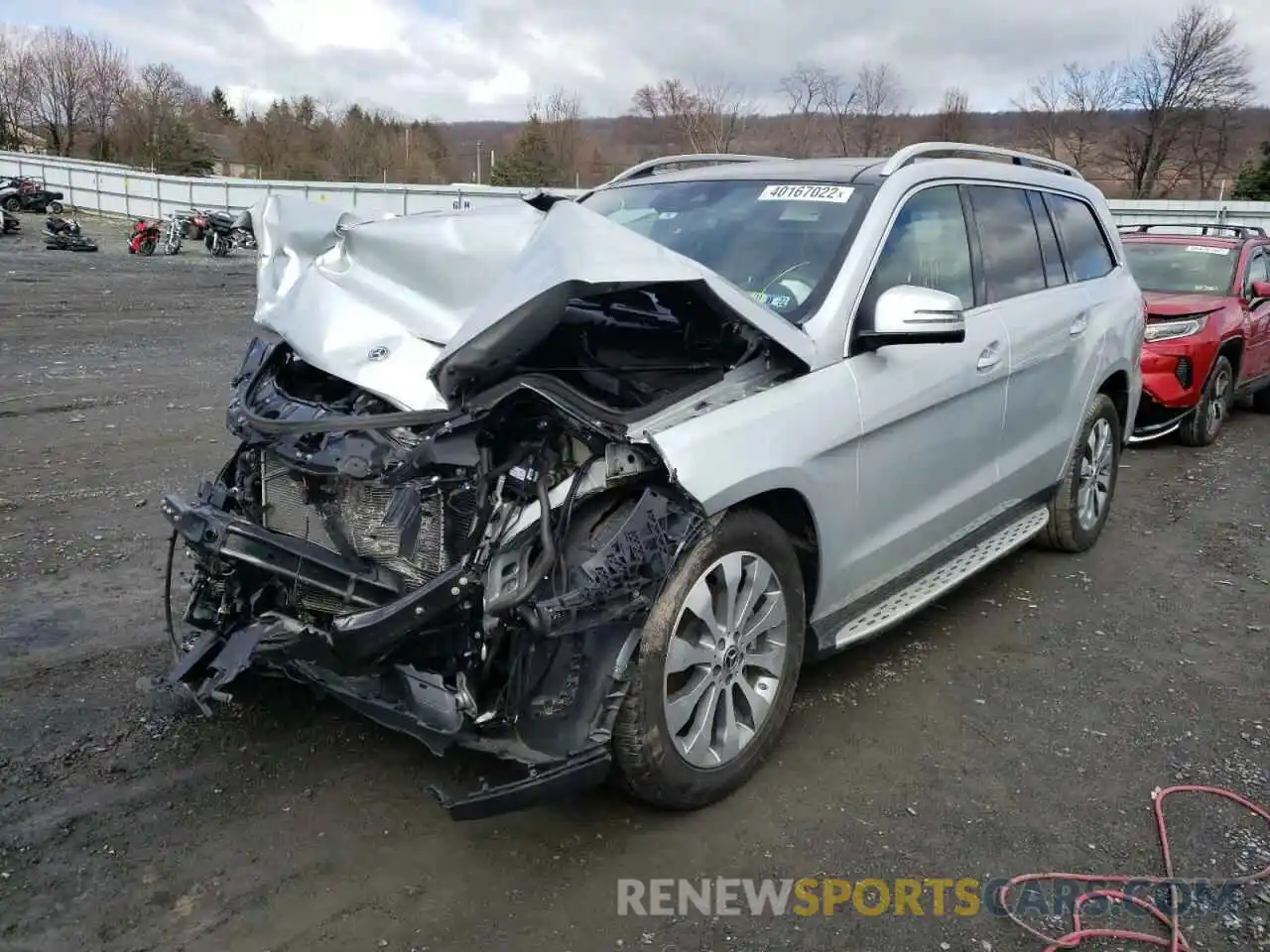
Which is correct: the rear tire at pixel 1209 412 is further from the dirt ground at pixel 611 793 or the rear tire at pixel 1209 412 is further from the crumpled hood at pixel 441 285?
the crumpled hood at pixel 441 285

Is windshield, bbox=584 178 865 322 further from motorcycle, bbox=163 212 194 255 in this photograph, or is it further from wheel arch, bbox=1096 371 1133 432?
motorcycle, bbox=163 212 194 255

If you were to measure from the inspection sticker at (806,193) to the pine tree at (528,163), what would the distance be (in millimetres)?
55428

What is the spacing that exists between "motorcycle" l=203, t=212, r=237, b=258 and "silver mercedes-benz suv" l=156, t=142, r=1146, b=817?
88.9 feet

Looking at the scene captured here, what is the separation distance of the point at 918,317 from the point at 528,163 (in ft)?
195

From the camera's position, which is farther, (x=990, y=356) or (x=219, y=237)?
(x=219, y=237)

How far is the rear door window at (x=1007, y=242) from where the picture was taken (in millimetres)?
4406

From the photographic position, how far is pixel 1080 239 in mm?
5359

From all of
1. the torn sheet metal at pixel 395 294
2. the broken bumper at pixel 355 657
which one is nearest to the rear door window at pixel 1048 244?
the torn sheet metal at pixel 395 294

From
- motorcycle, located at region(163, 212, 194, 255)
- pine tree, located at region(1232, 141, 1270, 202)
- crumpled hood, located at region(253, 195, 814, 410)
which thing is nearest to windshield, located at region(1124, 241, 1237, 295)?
crumpled hood, located at region(253, 195, 814, 410)

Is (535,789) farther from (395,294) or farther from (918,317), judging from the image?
(918,317)

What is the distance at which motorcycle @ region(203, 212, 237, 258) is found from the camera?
28281 millimetres

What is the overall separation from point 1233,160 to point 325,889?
67552 mm

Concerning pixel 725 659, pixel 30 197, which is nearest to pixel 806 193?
pixel 725 659

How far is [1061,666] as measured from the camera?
168 inches
